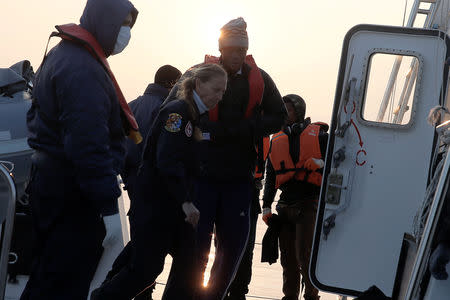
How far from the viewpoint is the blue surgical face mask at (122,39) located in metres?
2.90

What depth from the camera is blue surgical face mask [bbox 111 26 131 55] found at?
2904mm

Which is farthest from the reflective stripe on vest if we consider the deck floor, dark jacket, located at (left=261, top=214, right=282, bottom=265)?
the deck floor

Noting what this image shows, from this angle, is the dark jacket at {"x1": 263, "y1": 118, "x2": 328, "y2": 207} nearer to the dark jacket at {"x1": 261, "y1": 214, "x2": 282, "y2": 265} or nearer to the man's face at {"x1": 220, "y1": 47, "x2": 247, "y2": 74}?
the dark jacket at {"x1": 261, "y1": 214, "x2": 282, "y2": 265}

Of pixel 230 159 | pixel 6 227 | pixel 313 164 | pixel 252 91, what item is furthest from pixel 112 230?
pixel 313 164

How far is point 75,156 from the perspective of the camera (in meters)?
2.55

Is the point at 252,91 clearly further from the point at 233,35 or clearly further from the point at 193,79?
the point at 193,79

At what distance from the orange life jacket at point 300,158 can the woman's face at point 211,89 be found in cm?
144

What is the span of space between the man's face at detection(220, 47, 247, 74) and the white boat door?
2.23 feet

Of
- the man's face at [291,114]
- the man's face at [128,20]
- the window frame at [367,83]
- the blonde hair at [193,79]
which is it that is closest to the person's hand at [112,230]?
the man's face at [128,20]

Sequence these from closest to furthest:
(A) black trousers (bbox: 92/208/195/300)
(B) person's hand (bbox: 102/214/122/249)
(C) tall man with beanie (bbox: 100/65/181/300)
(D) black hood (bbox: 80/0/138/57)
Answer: (B) person's hand (bbox: 102/214/122/249)
(D) black hood (bbox: 80/0/138/57)
(A) black trousers (bbox: 92/208/195/300)
(C) tall man with beanie (bbox: 100/65/181/300)

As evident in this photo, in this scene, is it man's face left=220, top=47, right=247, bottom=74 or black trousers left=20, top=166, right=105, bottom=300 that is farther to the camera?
man's face left=220, top=47, right=247, bottom=74

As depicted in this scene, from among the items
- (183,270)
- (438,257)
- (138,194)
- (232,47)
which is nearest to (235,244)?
(183,270)

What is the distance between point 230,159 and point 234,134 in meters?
0.16

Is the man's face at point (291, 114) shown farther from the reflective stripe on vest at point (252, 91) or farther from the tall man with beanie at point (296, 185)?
the reflective stripe on vest at point (252, 91)
